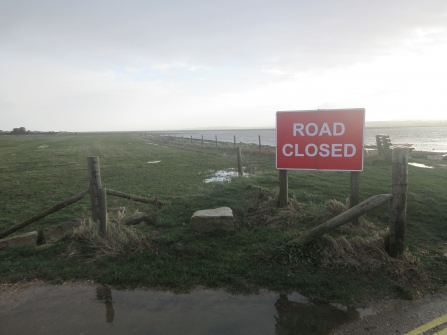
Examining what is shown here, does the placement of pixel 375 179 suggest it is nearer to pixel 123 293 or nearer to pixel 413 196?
pixel 413 196

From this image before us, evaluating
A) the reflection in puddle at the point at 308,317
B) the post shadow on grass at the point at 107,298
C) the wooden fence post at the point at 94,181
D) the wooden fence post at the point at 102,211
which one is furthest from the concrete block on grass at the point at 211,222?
the reflection in puddle at the point at 308,317

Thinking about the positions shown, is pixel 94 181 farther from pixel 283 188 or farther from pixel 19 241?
pixel 283 188

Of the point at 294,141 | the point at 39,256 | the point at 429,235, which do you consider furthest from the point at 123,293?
the point at 429,235

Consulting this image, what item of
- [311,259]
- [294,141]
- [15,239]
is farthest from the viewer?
[294,141]

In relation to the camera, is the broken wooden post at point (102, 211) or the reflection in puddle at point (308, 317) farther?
the broken wooden post at point (102, 211)

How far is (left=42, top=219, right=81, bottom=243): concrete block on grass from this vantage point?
20.4ft

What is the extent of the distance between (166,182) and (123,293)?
8747mm

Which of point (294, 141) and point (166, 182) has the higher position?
point (294, 141)

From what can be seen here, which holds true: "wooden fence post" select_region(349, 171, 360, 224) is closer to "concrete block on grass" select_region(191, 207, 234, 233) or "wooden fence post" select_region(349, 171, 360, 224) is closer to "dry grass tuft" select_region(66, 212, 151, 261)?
"concrete block on grass" select_region(191, 207, 234, 233)

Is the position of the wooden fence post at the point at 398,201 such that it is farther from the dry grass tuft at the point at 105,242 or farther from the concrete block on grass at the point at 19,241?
the concrete block on grass at the point at 19,241

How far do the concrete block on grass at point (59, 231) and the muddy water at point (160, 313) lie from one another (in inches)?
72.0

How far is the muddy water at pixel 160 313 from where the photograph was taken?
356 centimetres

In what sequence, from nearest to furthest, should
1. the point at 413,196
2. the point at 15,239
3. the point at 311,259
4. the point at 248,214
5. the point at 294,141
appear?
the point at 311,259
the point at 15,239
the point at 294,141
the point at 248,214
the point at 413,196

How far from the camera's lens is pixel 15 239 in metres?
5.84
